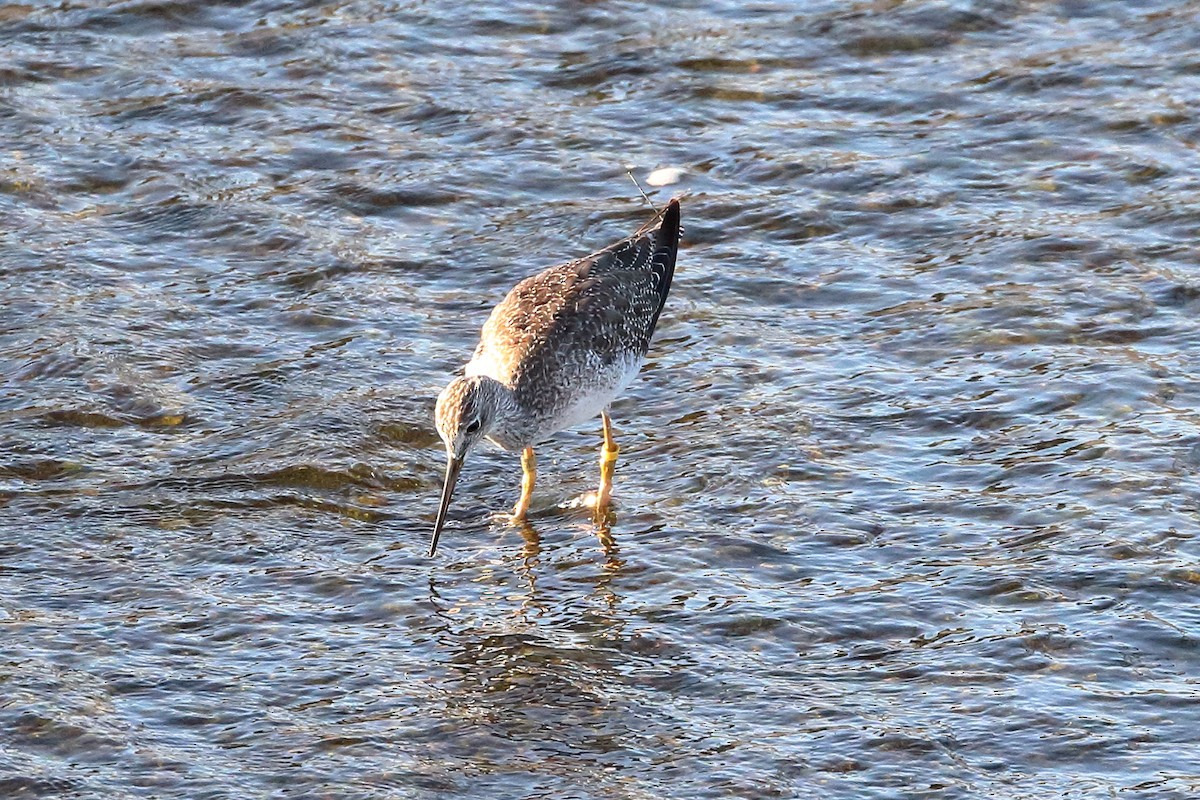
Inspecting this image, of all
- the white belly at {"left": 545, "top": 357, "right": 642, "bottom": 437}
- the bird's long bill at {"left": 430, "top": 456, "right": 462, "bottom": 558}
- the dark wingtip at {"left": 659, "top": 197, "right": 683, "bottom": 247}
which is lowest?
the bird's long bill at {"left": 430, "top": 456, "right": 462, "bottom": 558}

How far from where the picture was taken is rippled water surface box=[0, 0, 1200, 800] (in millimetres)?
7637

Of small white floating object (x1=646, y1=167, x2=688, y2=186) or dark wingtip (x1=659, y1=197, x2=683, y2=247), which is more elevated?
dark wingtip (x1=659, y1=197, x2=683, y2=247)

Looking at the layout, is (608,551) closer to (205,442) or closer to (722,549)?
(722,549)

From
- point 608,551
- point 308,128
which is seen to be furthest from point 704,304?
point 308,128

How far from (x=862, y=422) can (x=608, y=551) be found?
181cm

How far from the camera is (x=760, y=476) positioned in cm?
970

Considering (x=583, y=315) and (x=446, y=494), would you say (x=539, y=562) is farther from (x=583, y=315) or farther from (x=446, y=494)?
(x=583, y=315)

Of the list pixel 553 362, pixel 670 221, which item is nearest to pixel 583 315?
pixel 553 362

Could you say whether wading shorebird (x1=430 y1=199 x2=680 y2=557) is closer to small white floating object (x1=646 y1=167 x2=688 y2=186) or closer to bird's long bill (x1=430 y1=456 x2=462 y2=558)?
bird's long bill (x1=430 y1=456 x2=462 y2=558)

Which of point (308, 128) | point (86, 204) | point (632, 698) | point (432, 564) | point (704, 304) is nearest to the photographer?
point (632, 698)

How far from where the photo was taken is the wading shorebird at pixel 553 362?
900 centimetres

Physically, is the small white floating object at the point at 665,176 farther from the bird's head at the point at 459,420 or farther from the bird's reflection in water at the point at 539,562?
the bird's head at the point at 459,420

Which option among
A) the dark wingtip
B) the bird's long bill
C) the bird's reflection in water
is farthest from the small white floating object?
the bird's long bill

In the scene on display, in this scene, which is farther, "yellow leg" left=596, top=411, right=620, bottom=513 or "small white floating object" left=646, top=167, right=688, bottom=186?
"small white floating object" left=646, top=167, right=688, bottom=186
